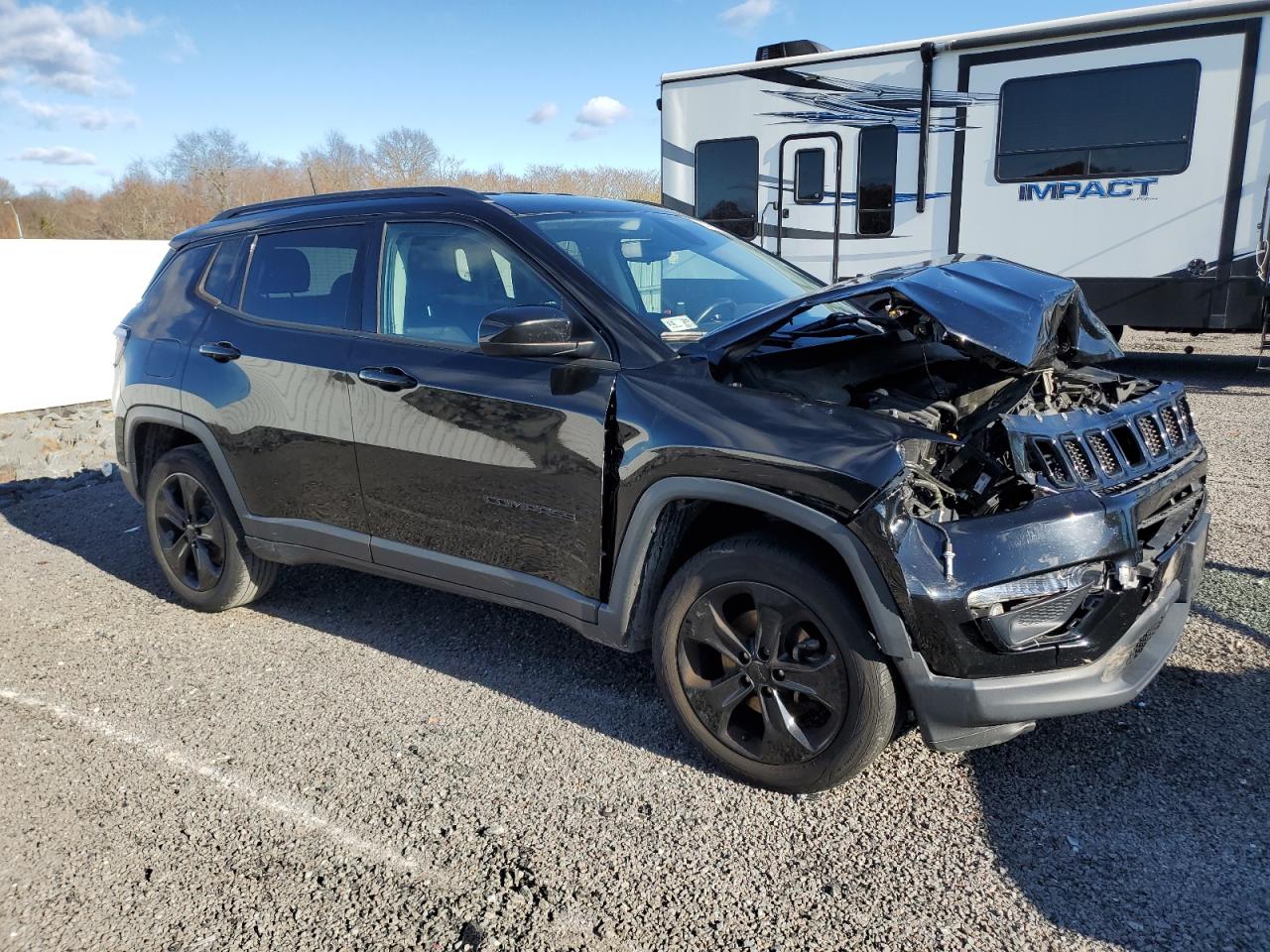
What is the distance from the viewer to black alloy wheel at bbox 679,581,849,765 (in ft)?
9.14

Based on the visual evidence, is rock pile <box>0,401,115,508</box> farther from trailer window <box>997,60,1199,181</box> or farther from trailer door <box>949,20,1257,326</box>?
trailer window <box>997,60,1199,181</box>

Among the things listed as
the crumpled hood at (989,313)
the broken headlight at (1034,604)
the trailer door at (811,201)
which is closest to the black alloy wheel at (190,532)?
the crumpled hood at (989,313)

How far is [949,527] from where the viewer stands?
253 cm

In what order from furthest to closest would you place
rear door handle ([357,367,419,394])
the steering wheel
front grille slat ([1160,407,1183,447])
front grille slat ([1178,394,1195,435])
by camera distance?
rear door handle ([357,367,419,394]) → the steering wheel → front grille slat ([1178,394,1195,435]) → front grille slat ([1160,407,1183,447])

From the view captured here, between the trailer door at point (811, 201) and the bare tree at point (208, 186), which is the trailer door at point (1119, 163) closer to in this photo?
the trailer door at point (811, 201)

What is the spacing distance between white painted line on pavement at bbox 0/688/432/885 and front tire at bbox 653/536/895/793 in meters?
1.00

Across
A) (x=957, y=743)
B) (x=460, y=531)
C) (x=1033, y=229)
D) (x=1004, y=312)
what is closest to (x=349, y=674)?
(x=460, y=531)

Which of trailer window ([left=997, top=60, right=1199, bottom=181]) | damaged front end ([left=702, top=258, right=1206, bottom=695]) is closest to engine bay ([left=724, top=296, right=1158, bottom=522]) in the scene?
damaged front end ([left=702, top=258, right=1206, bottom=695])

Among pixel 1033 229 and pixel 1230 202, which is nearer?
pixel 1230 202

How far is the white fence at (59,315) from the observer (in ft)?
30.2

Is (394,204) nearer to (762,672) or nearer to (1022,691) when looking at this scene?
(762,672)

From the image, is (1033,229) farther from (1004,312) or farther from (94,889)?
(94,889)

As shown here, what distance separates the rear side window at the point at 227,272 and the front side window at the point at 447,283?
103 cm

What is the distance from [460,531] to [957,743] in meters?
1.92
